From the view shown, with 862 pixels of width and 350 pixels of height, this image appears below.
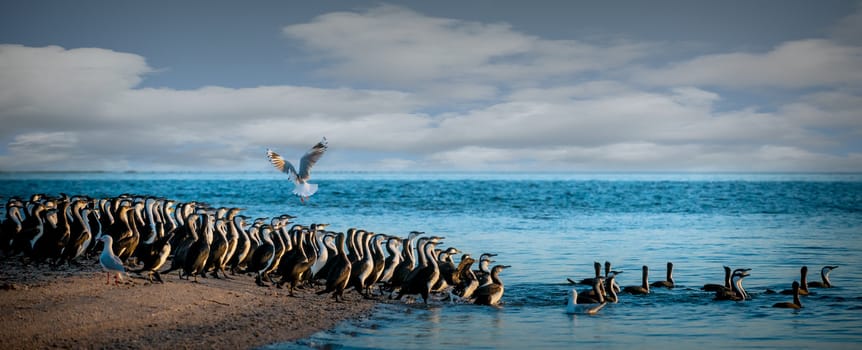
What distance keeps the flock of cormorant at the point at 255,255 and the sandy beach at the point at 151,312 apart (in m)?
0.45

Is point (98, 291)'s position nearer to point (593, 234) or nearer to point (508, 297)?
point (508, 297)

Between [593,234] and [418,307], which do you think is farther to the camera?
[593,234]

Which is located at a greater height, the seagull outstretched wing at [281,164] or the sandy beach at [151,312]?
the seagull outstretched wing at [281,164]

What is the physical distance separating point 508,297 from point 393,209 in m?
31.7

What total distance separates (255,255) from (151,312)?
4492 millimetres

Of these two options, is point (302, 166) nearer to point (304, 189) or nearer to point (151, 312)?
point (304, 189)

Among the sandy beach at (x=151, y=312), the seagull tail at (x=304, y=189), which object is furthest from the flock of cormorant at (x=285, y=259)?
the seagull tail at (x=304, y=189)

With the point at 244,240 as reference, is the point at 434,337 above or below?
below

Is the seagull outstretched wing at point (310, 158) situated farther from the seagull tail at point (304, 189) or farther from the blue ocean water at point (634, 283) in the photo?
the blue ocean water at point (634, 283)

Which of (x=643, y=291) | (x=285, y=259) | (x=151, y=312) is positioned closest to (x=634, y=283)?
(x=643, y=291)

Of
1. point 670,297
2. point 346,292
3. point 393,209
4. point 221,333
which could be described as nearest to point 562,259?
point 670,297

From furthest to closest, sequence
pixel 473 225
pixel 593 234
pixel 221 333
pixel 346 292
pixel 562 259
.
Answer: pixel 473 225 < pixel 593 234 < pixel 562 259 < pixel 346 292 < pixel 221 333

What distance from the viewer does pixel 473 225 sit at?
34562mm

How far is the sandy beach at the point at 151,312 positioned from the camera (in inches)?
410
